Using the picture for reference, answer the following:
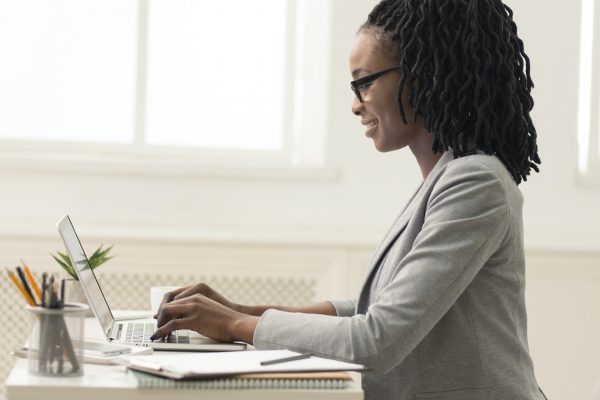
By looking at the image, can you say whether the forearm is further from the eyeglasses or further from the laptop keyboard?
the eyeglasses

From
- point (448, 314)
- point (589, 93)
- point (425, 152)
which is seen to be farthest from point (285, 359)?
point (589, 93)

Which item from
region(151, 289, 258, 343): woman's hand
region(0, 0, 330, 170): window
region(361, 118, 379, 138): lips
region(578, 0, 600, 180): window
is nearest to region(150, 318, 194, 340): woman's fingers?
region(151, 289, 258, 343): woman's hand

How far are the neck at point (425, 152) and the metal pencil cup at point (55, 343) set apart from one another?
69 cm

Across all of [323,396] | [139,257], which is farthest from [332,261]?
[323,396]

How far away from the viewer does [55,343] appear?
1.29m

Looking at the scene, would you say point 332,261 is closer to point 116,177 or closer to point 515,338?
point 116,177

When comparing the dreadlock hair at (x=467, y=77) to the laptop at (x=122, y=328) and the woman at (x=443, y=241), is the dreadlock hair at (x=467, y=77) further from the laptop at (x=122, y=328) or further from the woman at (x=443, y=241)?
the laptop at (x=122, y=328)

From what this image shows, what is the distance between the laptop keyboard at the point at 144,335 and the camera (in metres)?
1.59

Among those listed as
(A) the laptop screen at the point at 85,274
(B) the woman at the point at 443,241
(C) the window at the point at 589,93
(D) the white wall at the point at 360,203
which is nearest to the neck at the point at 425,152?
(B) the woman at the point at 443,241

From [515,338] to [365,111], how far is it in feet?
1.64

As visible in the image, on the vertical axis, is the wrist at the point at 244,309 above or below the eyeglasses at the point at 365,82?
below

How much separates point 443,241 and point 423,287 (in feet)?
0.27

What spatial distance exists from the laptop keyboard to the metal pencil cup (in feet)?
0.90

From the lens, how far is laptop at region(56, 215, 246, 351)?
1531mm
